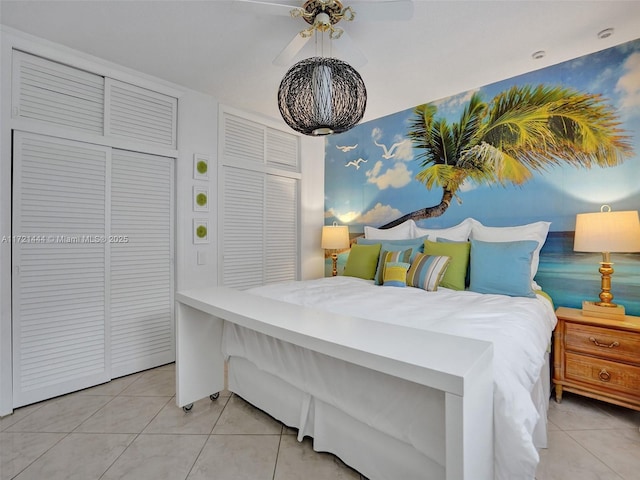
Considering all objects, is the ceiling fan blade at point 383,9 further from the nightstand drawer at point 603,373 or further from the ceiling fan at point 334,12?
the nightstand drawer at point 603,373

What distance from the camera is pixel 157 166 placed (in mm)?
2721

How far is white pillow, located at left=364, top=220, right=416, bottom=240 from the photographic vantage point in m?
3.03

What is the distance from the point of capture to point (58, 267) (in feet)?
7.23

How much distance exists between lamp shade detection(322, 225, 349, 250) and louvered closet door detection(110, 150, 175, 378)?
169 cm

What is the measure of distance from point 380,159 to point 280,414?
9.01 feet

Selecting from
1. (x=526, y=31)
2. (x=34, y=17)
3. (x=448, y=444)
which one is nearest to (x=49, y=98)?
(x=34, y=17)

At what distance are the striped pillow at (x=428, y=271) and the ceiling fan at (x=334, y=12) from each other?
155 cm

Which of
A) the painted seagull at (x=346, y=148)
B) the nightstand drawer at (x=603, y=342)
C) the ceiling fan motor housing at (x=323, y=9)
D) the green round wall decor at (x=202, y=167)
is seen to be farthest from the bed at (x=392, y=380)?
the painted seagull at (x=346, y=148)

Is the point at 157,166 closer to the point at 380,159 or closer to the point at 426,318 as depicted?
the point at 380,159

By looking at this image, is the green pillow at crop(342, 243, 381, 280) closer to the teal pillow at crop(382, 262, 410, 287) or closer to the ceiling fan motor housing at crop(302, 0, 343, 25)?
the teal pillow at crop(382, 262, 410, 287)

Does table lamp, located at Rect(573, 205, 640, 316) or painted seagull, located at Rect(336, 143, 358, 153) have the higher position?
painted seagull, located at Rect(336, 143, 358, 153)

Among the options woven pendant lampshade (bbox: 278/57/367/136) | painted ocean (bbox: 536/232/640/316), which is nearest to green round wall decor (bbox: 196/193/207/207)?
woven pendant lampshade (bbox: 278/57/367/136)

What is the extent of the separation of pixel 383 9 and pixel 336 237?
239cm

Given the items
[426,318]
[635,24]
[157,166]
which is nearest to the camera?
[426,318]
